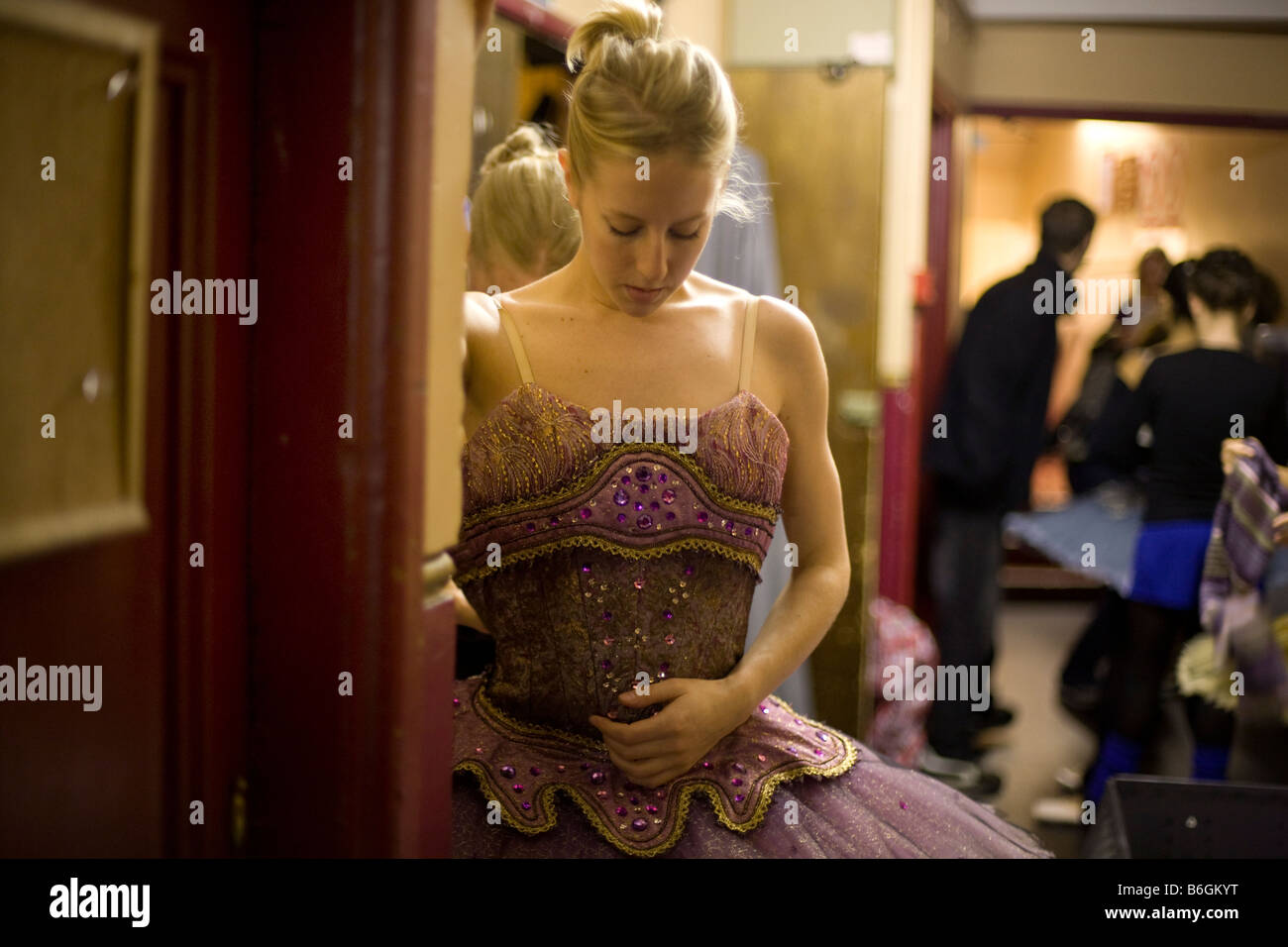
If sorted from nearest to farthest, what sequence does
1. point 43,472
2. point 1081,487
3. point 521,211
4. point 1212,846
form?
point 43,472 → point 521,211 → point 1212,846 → point 1081,487

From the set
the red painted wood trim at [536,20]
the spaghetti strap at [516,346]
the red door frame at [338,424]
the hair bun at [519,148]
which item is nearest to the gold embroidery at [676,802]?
the red door frame at [338,424]

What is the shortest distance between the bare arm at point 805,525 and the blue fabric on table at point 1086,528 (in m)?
2.19

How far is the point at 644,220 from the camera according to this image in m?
0.89

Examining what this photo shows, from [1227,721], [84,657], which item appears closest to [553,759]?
[84,657]

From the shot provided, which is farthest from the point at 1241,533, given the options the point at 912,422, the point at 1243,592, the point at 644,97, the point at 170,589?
the point at 912,422

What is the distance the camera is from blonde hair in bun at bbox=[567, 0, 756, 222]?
2.88 ft

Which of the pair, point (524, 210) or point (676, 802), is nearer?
point (676, 802)

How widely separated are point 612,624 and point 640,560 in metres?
0.07

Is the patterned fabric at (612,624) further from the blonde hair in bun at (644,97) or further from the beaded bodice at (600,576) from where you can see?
the blonde hair in bun at (644,97)

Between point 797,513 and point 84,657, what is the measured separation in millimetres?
618

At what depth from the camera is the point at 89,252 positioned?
65 cm

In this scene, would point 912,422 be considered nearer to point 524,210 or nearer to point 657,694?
point 524,210

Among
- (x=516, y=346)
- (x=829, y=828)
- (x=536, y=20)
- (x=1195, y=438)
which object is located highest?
(x=536, y=20)
